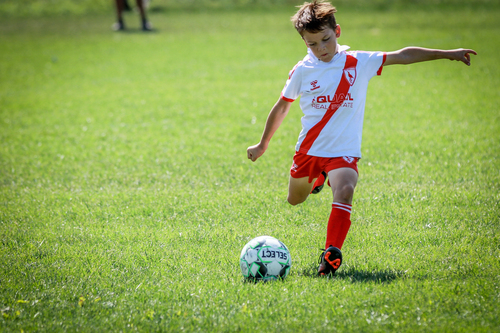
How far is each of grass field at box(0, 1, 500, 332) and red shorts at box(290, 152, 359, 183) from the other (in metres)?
0.64

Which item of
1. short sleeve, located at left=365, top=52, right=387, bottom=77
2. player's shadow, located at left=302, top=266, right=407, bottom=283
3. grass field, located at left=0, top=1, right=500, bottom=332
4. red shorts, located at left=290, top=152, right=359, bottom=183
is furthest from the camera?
short sleeve, located at left=365, top=52, right=387, bottom=77

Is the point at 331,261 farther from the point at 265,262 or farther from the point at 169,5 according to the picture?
the point at 169,5

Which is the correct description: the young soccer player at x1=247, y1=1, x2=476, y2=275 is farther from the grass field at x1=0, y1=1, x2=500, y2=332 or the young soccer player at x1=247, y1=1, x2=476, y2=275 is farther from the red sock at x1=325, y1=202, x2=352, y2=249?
the grass field at x1=0, y1=1, x2=500, y2=332

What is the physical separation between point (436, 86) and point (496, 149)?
525 cm

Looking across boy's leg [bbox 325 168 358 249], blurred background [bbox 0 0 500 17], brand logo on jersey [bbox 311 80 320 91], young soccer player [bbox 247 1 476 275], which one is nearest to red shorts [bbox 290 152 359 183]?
young soccer player [bbox 247 1 476 275]

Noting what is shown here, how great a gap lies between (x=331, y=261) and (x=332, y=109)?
4.43ft

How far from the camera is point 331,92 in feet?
14.0

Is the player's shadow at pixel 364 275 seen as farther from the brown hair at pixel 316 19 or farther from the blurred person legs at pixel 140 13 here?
the blurred person legs at pixel 140 13

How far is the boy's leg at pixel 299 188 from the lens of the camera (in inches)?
183

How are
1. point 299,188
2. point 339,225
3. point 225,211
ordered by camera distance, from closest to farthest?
point 339,225
point 299,188
point 225,211

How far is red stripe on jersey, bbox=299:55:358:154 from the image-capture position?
4242 mm

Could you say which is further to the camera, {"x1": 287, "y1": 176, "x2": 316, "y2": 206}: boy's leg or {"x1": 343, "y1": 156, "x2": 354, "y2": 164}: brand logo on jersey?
{"x1": 287, "y1": 176, "x2": 316, "y2": 206}: boy's leg

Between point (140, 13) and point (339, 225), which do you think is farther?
point (140, 13)

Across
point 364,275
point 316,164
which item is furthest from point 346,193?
point 364,275
